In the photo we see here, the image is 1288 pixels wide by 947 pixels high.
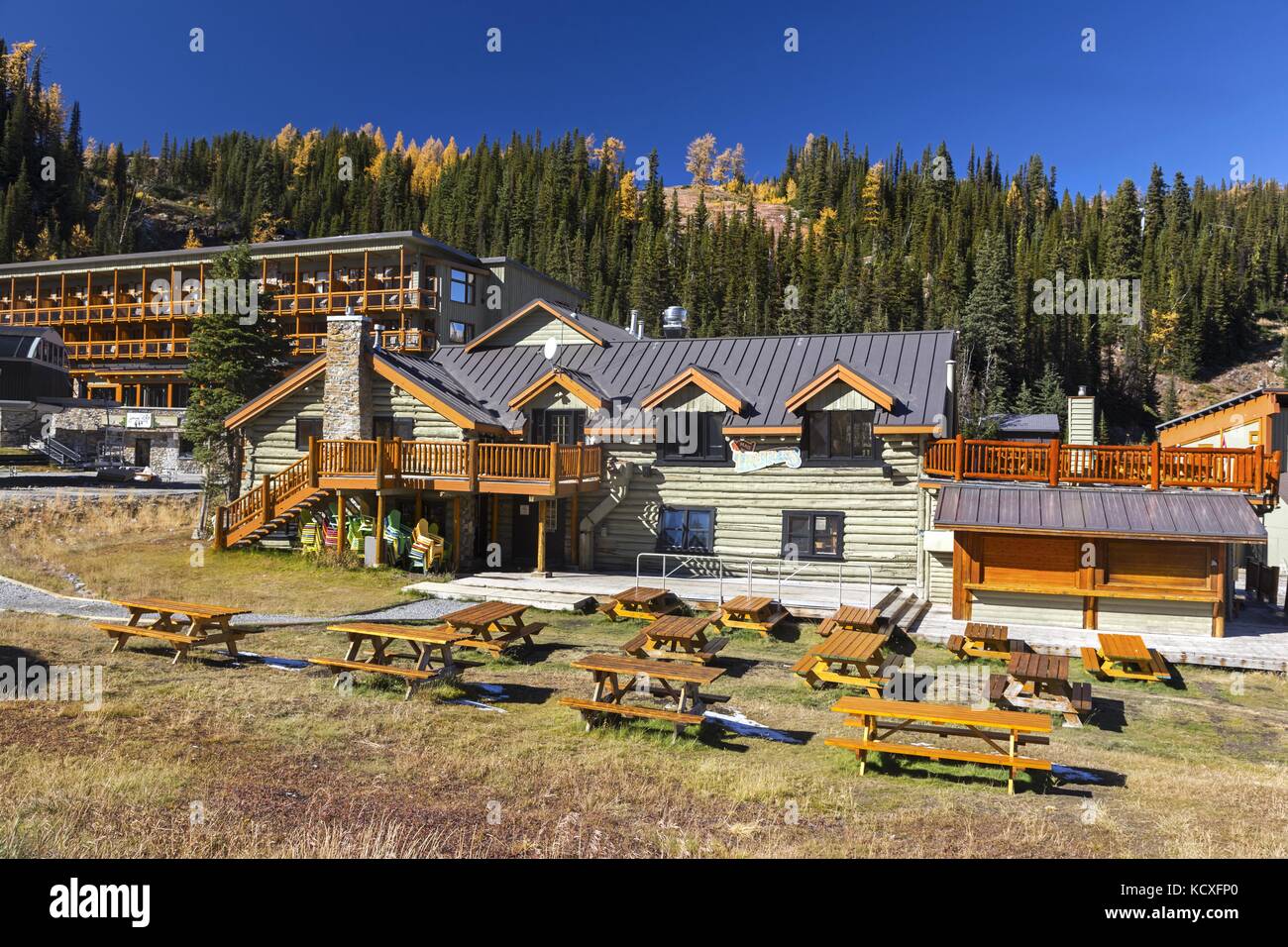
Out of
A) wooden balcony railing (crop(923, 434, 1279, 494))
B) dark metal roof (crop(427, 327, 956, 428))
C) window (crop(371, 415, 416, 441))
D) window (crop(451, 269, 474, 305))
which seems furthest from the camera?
window (crop(451, 269, 474, 305))

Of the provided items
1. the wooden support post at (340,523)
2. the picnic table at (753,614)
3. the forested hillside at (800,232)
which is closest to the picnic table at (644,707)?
the picnic table at (753,614)

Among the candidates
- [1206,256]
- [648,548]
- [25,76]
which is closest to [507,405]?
[648,548]

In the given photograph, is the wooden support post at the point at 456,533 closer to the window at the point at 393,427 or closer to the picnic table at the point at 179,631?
the window at the point at 393,427

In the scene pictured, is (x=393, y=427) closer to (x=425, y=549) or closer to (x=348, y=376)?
(x=348, y=376)

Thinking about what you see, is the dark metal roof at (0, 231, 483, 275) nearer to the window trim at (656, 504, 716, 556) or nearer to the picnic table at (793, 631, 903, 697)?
the window trim at (656, 504, 716, 556)

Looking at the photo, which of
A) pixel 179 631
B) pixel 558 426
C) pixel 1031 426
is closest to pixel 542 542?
pixel 558 426

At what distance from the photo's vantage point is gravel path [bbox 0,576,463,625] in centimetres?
1734

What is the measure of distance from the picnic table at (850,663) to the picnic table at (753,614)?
285 centimetres

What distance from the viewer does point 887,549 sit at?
2239cm

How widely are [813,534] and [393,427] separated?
12.5 meters

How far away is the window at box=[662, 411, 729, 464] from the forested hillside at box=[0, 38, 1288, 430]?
1927 inches

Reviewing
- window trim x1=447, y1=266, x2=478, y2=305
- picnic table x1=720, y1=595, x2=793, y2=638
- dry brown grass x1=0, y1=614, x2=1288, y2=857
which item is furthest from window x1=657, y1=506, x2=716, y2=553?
window trim x1=447, y1=266, x2=478, y2=305
